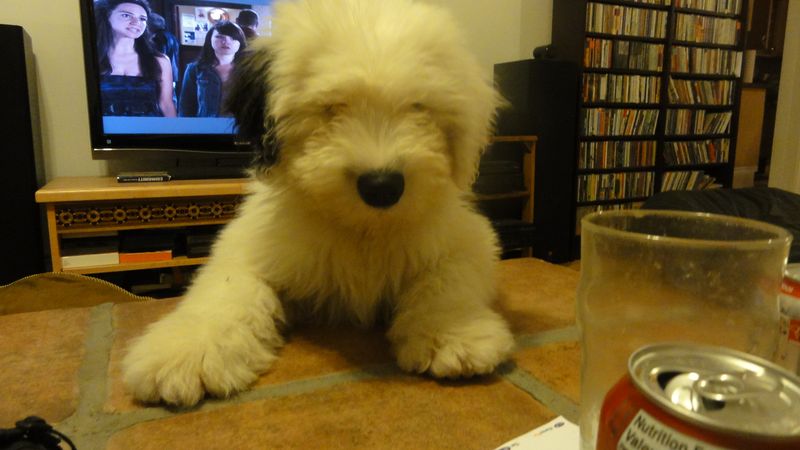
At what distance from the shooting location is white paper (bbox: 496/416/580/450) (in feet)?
1.81

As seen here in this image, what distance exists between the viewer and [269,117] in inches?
37.6

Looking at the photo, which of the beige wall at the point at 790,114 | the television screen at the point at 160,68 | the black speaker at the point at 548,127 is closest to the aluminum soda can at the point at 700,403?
the television screen at the point at 160,68

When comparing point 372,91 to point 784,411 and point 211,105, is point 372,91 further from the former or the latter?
point 211,105

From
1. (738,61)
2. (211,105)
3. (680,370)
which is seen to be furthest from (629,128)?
(680,370)

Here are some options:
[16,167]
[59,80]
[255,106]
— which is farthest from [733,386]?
[59,80]

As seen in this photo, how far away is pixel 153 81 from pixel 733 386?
128 inches

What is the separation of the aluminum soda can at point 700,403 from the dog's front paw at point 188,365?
1.67 ft

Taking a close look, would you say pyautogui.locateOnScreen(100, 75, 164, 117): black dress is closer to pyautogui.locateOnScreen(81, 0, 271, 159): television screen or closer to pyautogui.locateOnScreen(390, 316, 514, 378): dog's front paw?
pyautogui.locateOnScreen(81, 0, 271, 159): television screen

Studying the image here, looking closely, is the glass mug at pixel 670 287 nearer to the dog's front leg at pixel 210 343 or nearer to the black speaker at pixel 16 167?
the dog's front leg at pixel 210 343

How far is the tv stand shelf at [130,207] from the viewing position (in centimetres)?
262

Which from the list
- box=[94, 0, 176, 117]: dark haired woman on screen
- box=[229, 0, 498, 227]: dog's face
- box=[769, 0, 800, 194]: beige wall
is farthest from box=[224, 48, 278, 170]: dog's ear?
box=[769, 0, 800, 194]: beige wall

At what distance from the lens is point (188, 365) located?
0.73 m

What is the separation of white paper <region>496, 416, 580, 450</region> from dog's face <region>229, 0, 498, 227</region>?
40cm

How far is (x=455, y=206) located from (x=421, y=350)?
1.31ft
